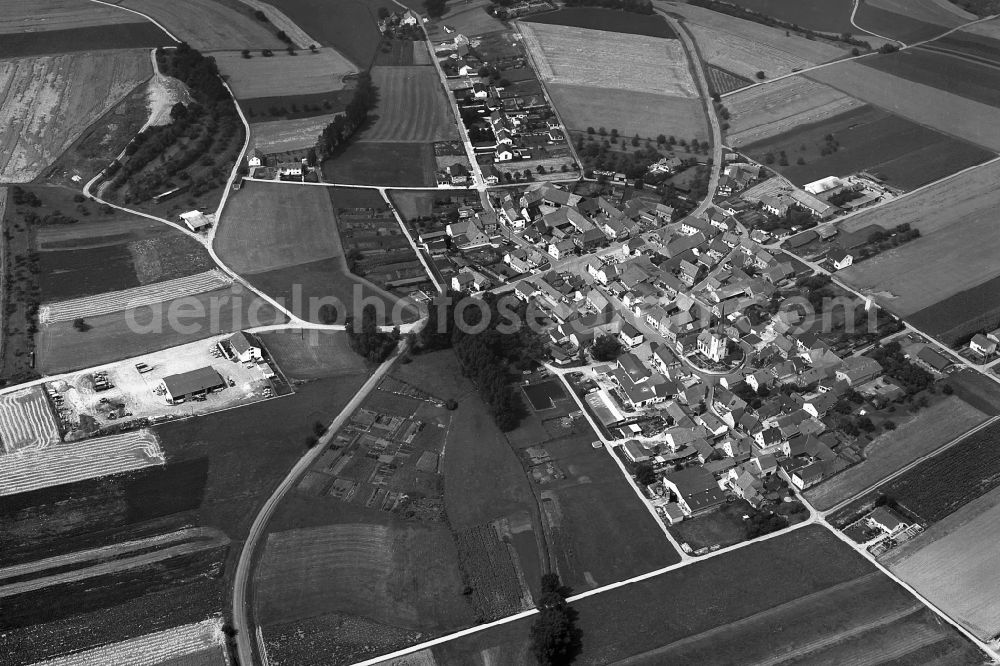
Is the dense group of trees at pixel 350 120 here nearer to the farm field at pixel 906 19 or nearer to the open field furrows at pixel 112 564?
the open field furrows at pixel 112 564

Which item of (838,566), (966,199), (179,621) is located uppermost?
(966,199)

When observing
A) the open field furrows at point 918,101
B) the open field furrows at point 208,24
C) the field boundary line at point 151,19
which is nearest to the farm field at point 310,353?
the open field furrows at point 208,24

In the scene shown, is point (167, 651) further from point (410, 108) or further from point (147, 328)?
point (410, 108)

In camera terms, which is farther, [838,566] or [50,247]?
[50,247]

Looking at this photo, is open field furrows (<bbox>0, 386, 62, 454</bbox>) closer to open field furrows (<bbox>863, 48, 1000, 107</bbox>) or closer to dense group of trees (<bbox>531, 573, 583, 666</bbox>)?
dense group of trees (<bbox>531, 573, 583, 666</bbox>)

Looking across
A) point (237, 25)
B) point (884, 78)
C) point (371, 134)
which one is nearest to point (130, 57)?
point (237, 25)

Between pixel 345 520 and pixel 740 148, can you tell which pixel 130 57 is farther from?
pixel 345 520

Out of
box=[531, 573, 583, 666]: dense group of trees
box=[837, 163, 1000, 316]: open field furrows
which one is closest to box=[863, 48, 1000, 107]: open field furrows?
box=[837, 163, 1000, 316]: open field furrows
